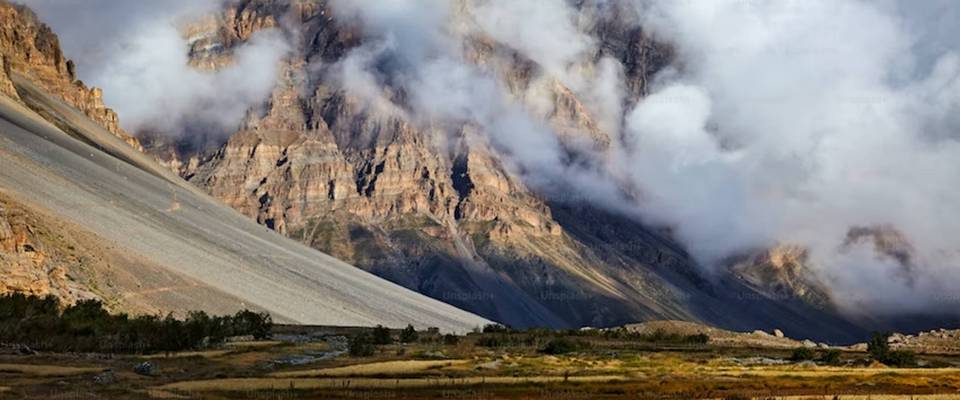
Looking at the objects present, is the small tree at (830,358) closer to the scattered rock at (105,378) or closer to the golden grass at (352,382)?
the golden grass at (352,382)

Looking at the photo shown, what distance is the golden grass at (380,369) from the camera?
52688 millimetres

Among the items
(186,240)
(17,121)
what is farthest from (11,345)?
(17,121)

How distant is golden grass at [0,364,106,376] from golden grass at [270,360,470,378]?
8.82 meters

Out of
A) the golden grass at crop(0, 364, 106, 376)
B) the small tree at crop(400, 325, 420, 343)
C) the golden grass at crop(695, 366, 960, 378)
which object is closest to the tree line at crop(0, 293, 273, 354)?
the golden grass at crop(0, 364, 106, 376)

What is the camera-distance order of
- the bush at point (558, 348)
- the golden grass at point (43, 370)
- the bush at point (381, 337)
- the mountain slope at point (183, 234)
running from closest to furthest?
the golden grass at point (43, 370)
the bush at point (558, 348)
the bush at point (381, 337)
the mountain slope at point (183, 234)

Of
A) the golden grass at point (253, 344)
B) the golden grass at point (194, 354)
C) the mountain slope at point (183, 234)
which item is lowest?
the golden grass at point (194, 354)

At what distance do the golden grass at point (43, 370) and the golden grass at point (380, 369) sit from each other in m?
8.82

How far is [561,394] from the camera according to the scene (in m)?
45.9

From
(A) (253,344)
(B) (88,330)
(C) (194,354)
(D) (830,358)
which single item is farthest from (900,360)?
(B) (88,330)

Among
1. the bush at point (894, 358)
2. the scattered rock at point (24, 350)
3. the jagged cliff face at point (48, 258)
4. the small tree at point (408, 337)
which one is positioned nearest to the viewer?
the scattered rock at point (24, 350)

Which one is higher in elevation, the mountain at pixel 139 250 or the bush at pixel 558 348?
the mountain at pixel 139 250

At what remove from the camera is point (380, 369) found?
56250 millimetres

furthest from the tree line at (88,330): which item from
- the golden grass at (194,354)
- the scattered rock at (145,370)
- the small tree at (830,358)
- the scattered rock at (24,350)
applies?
the small tree at (830,358)

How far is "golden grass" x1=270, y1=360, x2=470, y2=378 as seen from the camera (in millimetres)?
52688
